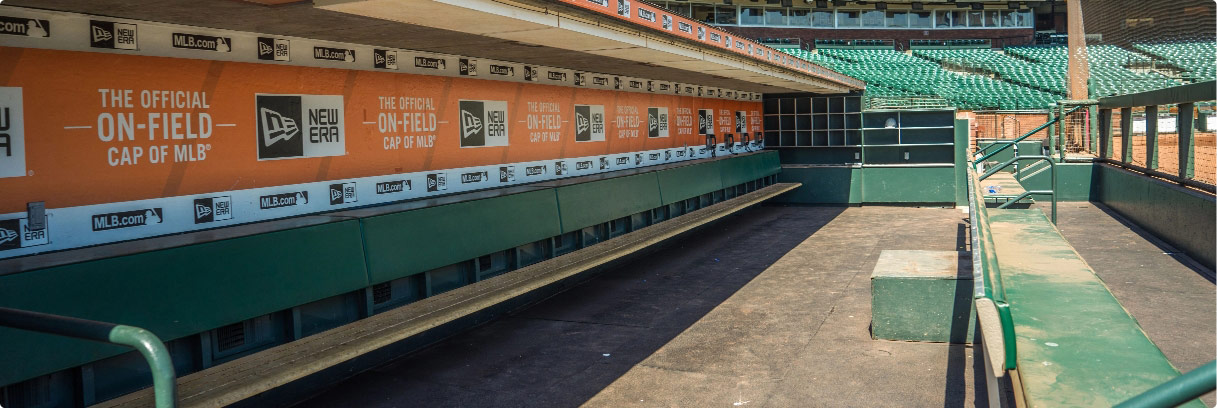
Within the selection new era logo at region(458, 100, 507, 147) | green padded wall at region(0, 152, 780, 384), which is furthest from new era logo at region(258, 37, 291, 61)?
new era logo at region(458, 100, 507, 147)

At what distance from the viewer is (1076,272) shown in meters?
6.08

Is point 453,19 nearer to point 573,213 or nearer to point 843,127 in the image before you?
point 573,213

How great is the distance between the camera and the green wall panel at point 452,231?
19.6 ft

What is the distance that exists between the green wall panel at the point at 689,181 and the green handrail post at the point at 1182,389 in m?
9.43

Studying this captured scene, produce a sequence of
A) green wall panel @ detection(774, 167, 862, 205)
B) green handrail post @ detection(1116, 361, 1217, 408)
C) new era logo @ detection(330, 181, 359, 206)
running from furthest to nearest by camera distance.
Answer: green wall panel @ detection(774, 167, 862, 205) → new era logo @ detection(330, 181, 359, 206) → green handrail post @ detection(1116, 361, 1217, 408)

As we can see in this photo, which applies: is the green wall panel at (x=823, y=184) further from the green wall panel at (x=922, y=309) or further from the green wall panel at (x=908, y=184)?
the green wall panel at (x=922, y=309)

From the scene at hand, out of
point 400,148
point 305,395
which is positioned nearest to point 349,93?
point 400,148

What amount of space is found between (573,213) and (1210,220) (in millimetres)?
7323

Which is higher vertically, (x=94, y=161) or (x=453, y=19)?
(x=453, y=19)

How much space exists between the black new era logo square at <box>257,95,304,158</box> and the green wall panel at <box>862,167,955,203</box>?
572 inches

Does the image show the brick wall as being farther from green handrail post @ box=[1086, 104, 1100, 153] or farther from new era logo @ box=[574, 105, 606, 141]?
new era logo @ box=[574, 105, 606, 141]

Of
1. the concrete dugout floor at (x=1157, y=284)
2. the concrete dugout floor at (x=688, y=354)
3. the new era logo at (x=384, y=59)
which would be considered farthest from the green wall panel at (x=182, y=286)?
the concrete dugout floor at (x=1157, y=284)

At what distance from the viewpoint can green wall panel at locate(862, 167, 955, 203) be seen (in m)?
17.7

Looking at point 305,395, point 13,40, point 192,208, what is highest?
point 13,40
